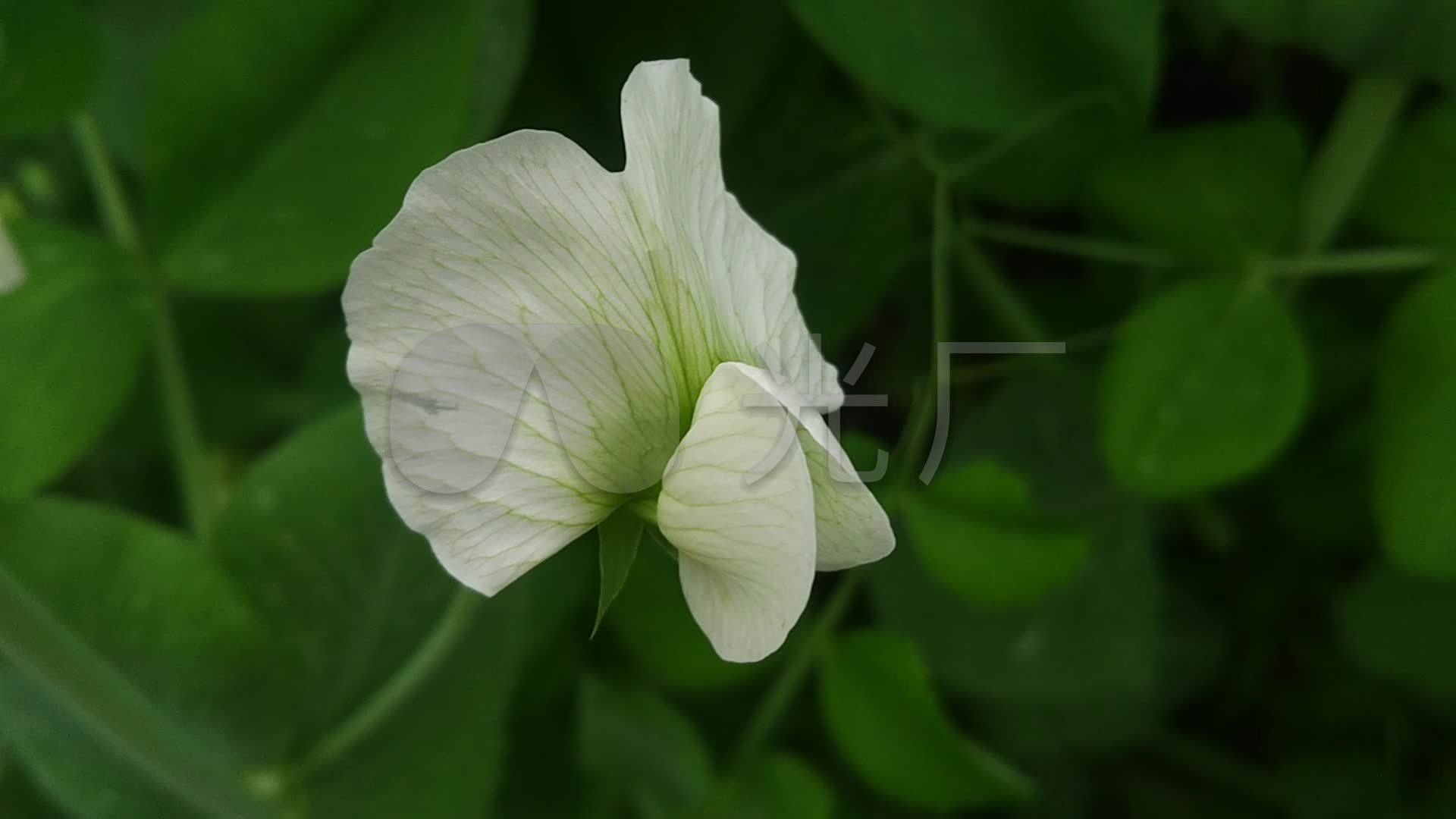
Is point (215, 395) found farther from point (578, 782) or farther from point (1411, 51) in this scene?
point (1411, 51)

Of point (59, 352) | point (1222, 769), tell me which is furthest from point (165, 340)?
point (1222, 769)

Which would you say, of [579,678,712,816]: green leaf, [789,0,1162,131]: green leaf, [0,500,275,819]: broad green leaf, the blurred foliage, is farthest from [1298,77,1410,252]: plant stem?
[0,500,275,819]: broad green leaf

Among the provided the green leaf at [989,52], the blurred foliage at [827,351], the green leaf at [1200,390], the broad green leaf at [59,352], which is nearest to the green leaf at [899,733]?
the blurred foliage at [827,351]

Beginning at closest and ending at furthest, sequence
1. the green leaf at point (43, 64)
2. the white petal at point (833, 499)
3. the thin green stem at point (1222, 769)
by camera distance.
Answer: the white petal at point (833, 499) → the green leaf at point (43, 64) → the thin green stem at point (1222, 769)

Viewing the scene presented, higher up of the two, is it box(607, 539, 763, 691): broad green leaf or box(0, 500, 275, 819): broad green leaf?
box(0, 500, 275, 819): broad green leaf

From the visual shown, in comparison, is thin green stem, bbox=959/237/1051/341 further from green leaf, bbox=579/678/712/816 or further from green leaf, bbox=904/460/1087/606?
green leaf, bbox=579/678/712/816

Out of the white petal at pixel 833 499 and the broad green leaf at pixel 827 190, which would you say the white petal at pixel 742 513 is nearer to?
the white petal at pixel 833 499
